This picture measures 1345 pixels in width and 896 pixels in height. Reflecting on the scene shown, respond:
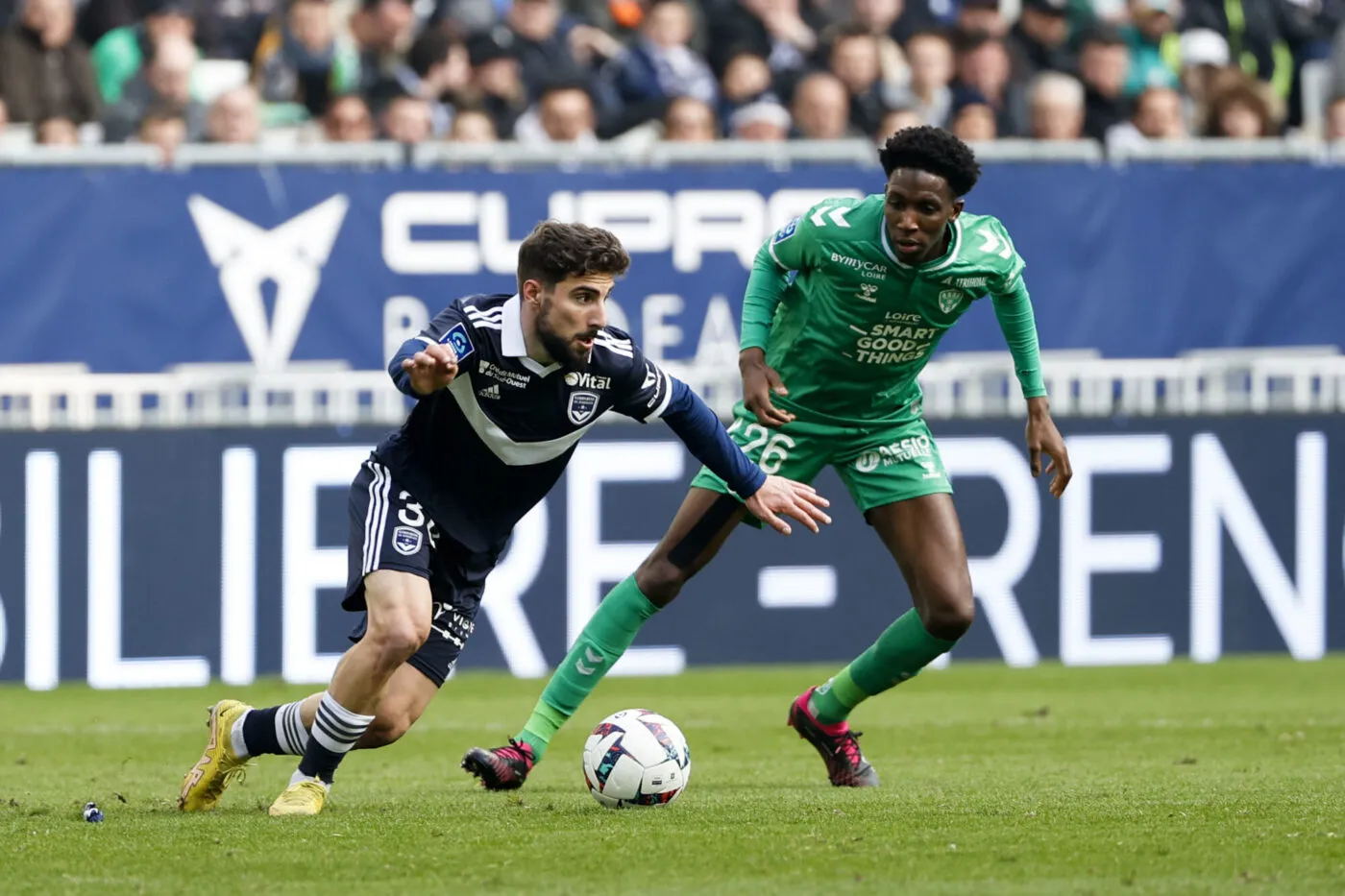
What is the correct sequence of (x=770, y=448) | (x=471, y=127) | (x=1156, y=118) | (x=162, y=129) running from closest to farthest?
(x=770, y=448) < (x=162, y=129) < (x=471, y=127) < (x=1156, y=118)

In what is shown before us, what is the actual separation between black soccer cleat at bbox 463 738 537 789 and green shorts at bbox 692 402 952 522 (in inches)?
46.6

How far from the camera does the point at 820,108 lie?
13.6m

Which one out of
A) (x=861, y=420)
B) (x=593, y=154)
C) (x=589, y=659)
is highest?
(x=593, y=154)

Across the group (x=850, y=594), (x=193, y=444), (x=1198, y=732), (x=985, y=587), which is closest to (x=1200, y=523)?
(x=985, y=587)

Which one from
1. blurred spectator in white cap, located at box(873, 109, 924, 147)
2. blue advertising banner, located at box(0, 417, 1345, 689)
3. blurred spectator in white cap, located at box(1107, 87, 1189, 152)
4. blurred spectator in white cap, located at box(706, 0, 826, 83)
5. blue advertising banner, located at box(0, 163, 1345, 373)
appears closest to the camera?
blue advertising banner, located at box(0, 417, 1345, 689)

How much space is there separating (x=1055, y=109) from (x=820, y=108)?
66.8 inches

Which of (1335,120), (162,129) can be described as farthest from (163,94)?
(1335,120)

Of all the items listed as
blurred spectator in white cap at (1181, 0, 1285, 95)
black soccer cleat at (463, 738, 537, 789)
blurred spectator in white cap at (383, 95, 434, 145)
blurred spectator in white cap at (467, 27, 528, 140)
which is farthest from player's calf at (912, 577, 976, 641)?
blurred spectator in white cap at (1181, 0, 1285, 95)

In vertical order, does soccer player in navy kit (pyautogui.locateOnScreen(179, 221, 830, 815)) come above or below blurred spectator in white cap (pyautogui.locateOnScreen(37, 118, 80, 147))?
below

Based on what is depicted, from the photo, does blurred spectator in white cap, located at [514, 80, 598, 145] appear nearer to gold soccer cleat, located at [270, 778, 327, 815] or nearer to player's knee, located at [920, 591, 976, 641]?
player's knee, located at [920, 591, 976, 641]

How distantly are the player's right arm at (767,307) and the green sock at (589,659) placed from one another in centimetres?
83

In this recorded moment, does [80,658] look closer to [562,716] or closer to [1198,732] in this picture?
[562,716]

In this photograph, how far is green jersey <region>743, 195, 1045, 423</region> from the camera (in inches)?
296

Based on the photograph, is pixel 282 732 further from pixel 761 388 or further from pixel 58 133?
pixel 58 133
